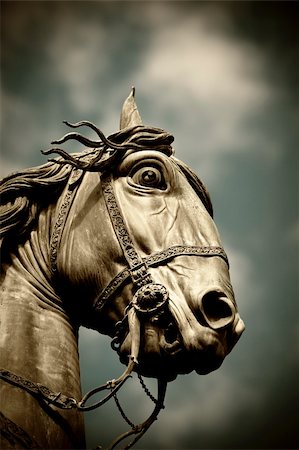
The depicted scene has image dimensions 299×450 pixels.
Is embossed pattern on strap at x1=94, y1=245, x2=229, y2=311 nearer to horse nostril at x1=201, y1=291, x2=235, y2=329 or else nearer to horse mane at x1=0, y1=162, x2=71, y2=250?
horse nostril at x1=201, y1=291, x2=235, y2=329

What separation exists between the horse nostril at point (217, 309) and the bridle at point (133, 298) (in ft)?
0.68

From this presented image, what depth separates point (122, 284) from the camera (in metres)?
4.20

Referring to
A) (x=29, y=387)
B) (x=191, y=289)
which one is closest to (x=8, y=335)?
(x=29, y=387)

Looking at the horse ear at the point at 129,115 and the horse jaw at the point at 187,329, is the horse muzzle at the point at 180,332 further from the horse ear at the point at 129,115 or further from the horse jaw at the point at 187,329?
the horse ear at the point at 129,115

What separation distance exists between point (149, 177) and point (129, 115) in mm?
822

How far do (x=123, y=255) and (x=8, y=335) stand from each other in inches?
30.0

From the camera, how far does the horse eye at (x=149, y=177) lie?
4621 millimetres

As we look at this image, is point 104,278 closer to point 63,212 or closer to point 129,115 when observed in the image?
point 63,212

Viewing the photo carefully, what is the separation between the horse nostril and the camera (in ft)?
12.7

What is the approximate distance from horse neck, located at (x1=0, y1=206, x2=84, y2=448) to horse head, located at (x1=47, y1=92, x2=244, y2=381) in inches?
4.8

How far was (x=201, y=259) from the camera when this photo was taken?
4.17 metres

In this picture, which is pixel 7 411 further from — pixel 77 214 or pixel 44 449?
pixel 77 214

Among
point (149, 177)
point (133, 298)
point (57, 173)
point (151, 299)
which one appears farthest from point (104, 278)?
point (57, 173)

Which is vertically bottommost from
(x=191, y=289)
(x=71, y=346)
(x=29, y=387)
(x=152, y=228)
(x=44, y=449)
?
(x=44, y=449)
